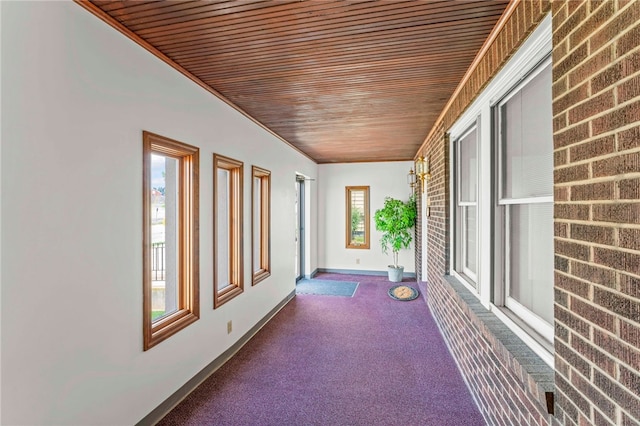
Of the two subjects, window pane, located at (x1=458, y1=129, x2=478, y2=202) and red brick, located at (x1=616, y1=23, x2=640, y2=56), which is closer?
red brick, located at (x1=616, y1=23, x2=640, y2=56)

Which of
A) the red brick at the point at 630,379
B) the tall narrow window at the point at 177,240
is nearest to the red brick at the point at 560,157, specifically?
the red brick at the point at 630,379

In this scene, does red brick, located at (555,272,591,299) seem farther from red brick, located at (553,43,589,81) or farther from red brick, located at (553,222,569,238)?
red brick, located at (553,43,589,81)

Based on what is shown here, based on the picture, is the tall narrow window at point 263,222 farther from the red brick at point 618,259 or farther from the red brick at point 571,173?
the red brick at point 618,259

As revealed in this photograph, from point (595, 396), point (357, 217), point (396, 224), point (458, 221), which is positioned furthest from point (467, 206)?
point (357, 217)

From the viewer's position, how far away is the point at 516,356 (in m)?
1.55

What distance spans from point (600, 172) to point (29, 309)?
2.26 m

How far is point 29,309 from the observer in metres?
1.37

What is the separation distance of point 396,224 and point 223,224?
12.4 ft

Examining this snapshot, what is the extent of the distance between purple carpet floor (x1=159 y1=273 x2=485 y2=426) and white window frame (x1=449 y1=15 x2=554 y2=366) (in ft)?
2.76

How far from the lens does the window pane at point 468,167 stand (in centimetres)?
269

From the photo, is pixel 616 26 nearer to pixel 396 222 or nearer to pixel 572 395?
pixel 572 395

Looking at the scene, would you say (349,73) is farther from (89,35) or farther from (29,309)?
(29,309)

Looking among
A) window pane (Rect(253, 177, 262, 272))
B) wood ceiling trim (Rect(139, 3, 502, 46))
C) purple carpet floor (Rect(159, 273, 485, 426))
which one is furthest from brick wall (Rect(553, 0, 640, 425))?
window pane (Rect(253, 177, 262, 272))

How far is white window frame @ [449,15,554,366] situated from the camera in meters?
1.49
